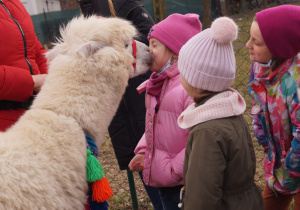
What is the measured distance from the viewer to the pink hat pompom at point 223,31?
1.59 meters

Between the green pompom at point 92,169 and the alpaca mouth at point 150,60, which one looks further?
the alpaca mouth at point 150,60

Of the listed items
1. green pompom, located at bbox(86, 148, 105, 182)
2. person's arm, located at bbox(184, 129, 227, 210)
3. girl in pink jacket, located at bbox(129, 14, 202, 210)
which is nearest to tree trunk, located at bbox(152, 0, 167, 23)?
girl in pink jacket, located at bbox(129, 14, 202, 210)

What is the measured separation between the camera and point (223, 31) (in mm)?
1593

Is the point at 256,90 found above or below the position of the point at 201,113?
below

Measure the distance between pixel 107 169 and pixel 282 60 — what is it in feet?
9.30

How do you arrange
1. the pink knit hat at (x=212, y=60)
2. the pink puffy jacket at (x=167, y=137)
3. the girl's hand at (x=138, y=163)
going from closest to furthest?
the pink knit hat at (x=212, y=60) → the pink puffy jacket at (x=167, y=137) → the girl's hand at (x=138, y=163)

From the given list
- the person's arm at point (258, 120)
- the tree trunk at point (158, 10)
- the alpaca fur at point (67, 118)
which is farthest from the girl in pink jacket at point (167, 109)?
the tree trunk at point (158, 10)

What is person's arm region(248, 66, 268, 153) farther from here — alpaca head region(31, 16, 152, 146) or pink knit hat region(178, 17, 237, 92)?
alpaca head region(31, 16, 152, 146)

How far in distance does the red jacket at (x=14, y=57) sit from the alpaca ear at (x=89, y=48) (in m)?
0.38

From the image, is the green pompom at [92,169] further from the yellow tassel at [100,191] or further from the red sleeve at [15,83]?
the red sleeve at [15,83]

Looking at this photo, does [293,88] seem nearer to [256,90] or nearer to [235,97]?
[256,90]

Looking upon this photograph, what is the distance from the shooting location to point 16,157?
1.66m

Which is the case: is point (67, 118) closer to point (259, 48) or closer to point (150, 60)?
point (150, 60)

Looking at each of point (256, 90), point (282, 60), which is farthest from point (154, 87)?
point (282, 60)
